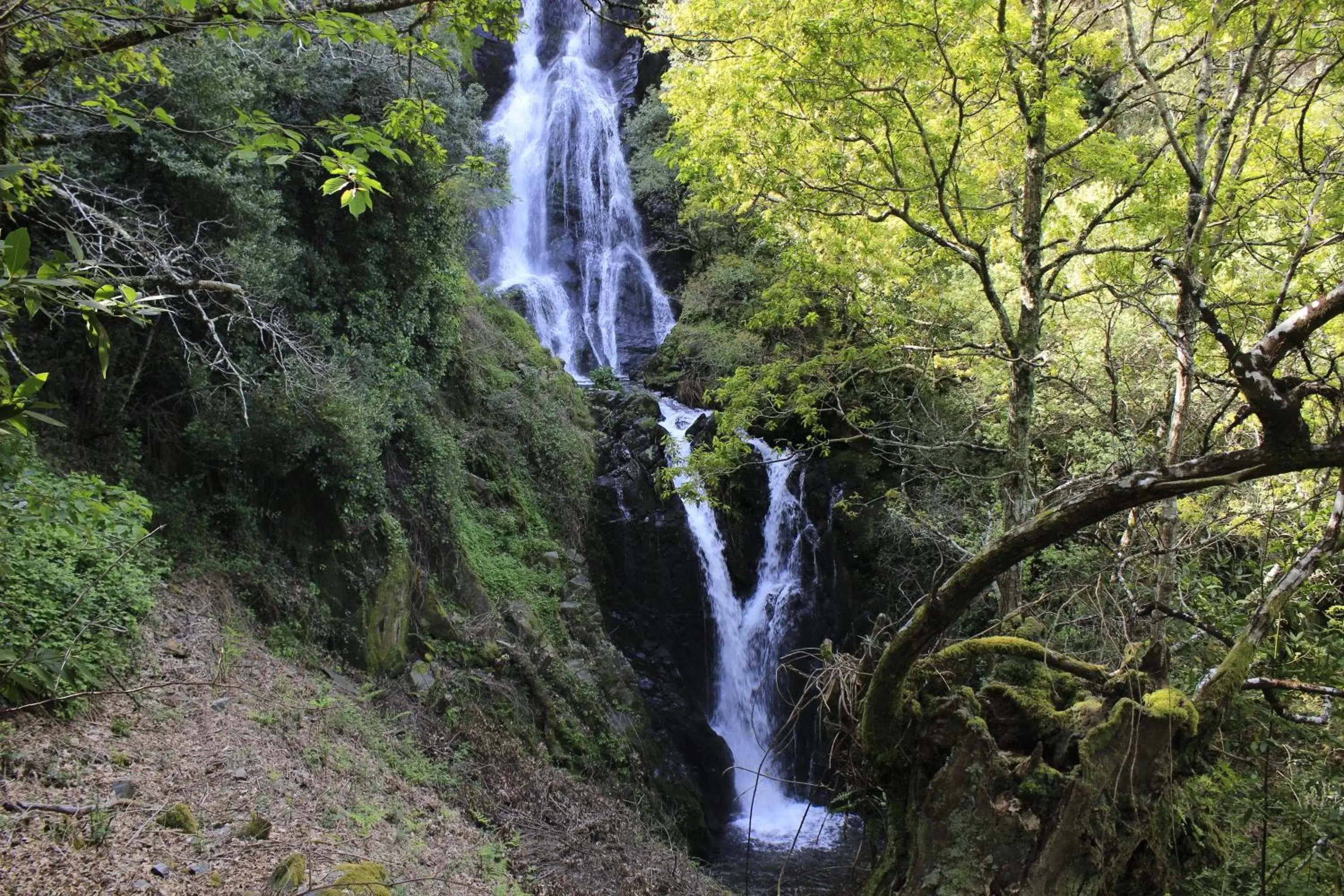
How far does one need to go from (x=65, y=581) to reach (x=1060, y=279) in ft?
36.6

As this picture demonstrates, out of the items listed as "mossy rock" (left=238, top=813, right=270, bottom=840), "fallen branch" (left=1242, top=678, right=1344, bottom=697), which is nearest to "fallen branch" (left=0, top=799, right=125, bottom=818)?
"mossy rock" (left=238, top=813, right=270, bottom=840)

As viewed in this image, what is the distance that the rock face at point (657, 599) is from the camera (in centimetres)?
1198

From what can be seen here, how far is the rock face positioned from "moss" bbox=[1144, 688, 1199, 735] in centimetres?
847

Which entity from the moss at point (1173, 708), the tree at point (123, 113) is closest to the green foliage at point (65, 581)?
the tree at point (123, 113)

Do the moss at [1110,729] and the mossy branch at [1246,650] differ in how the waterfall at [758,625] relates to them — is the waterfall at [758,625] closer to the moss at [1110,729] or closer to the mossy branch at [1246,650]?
the mossy branch at [1246,650]

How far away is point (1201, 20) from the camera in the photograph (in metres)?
5.27

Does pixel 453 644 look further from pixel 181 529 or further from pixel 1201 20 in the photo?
pixel 1201 20

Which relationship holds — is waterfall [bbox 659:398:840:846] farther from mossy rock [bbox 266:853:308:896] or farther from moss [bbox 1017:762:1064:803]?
mossy rock [bbox 266:853:308:896]

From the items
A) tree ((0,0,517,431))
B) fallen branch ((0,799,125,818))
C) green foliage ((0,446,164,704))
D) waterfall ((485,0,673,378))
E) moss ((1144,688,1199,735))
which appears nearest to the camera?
tree ((0,0,517,431))

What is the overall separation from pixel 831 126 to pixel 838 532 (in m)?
8.51

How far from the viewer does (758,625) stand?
13.2 metres

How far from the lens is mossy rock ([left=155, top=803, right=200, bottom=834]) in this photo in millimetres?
4008

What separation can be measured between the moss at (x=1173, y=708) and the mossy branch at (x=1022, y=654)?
0.44 m

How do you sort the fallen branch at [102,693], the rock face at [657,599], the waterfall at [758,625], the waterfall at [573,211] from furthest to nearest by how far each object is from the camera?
the waterfall at [573,211]
the waterfall at [758,625]
the rock face at [657,599]
the fallen branch at [102,693]
